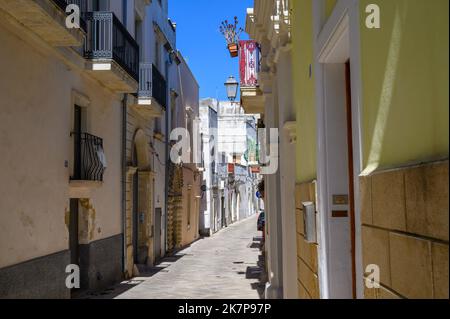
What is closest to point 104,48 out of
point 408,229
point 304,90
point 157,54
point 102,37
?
point 102,37

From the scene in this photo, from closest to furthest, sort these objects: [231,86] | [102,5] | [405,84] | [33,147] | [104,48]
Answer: [405,84]
[33,147]
[104,48]
[102,5]
[231,86]

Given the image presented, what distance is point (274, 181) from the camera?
10.3 metres

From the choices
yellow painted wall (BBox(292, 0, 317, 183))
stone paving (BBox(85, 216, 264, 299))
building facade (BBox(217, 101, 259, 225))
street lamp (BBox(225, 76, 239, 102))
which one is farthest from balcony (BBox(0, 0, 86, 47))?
building facade (BBox(217, 101, 259, 225))

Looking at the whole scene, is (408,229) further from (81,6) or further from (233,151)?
(233,151)

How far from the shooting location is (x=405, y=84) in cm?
228

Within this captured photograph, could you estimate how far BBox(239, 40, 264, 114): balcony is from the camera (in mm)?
14750

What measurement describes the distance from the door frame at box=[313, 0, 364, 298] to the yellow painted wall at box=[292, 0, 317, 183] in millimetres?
399

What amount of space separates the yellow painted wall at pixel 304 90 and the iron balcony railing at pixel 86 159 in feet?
21.0

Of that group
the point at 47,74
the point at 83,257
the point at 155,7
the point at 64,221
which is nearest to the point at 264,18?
the point at 47,74

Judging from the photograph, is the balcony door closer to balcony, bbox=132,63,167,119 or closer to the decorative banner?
balcony, bbox=132,63,167,119

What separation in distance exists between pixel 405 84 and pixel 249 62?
44.1 feet

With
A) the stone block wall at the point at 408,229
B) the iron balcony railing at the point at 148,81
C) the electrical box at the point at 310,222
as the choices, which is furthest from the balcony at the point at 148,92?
the stone block wall at the point at 408,229

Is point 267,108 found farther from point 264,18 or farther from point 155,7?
point 155,7
